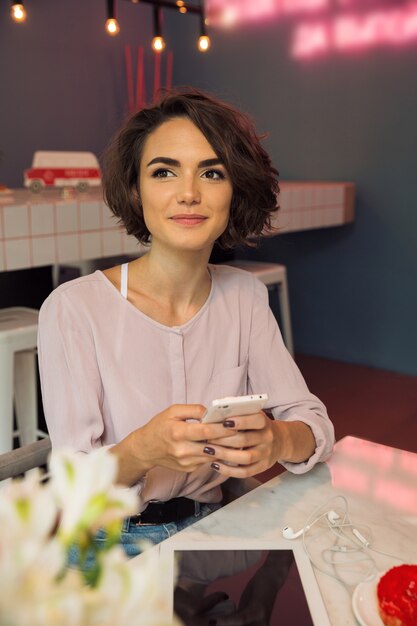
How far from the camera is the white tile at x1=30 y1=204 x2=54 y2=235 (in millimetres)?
2508

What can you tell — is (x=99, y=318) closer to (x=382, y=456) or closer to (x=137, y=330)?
(x=137, y=330)

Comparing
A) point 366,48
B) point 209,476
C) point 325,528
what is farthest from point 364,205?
point 325,528

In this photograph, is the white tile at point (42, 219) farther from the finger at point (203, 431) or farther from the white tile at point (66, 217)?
the finger at point (203, 431)

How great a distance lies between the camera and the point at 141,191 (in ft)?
4.59

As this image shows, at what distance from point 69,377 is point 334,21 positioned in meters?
3.74

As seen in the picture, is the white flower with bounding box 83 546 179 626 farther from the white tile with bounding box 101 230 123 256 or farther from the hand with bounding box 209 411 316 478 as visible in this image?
the white tile with bounding box 101 230 123 256

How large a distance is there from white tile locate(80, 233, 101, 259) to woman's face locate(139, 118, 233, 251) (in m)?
1.36

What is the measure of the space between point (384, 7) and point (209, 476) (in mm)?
3593

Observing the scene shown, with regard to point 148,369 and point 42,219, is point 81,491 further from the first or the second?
point 42,219

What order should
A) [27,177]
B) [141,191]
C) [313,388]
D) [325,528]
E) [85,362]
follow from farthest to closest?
1. [313,388]
2. [27,177]
3. [141,191]
4. [85,362]
5. [325,528]

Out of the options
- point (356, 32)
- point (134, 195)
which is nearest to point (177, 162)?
point (134, 195)

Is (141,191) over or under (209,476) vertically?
over

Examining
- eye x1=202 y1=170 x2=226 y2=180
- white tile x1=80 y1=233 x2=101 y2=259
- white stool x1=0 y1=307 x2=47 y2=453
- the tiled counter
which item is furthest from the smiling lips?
white tile x1=80 y1=233 x2=101 y2=259

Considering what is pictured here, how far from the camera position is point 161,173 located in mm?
1347
